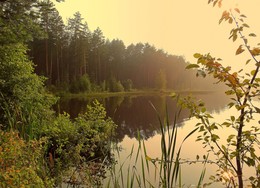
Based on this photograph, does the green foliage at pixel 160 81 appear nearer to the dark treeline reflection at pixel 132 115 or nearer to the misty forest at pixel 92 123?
the misty forest at pixel 92 123

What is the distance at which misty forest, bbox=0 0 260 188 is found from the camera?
2.33 metres

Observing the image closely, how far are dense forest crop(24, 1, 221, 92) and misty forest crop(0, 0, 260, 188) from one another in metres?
0.30

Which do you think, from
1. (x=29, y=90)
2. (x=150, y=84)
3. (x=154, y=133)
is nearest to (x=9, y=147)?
(x=29, y=90)

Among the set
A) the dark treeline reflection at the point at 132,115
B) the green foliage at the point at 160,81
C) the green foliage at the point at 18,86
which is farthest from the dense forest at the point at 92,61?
the dark treeline reflection at the point at 132,115

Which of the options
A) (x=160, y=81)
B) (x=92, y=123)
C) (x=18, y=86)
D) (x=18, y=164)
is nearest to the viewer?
(x=18, y=164)

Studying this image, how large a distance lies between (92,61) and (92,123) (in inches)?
2153

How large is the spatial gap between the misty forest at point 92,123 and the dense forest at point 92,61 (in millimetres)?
295

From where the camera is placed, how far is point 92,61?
2564 inches

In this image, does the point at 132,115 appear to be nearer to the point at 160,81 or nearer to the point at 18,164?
the point at 18,164

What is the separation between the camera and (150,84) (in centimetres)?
8531

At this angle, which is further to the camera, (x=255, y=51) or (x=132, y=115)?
(x=132, y=115)

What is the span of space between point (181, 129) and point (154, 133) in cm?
291

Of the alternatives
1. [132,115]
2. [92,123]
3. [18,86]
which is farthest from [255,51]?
[132,115]

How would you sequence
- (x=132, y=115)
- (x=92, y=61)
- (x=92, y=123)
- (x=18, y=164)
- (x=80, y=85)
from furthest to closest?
(x=92, y=61) → (x=80, y=85) → (x=132, y=115) → (x=92, y=123) → (x=18, y=164)
